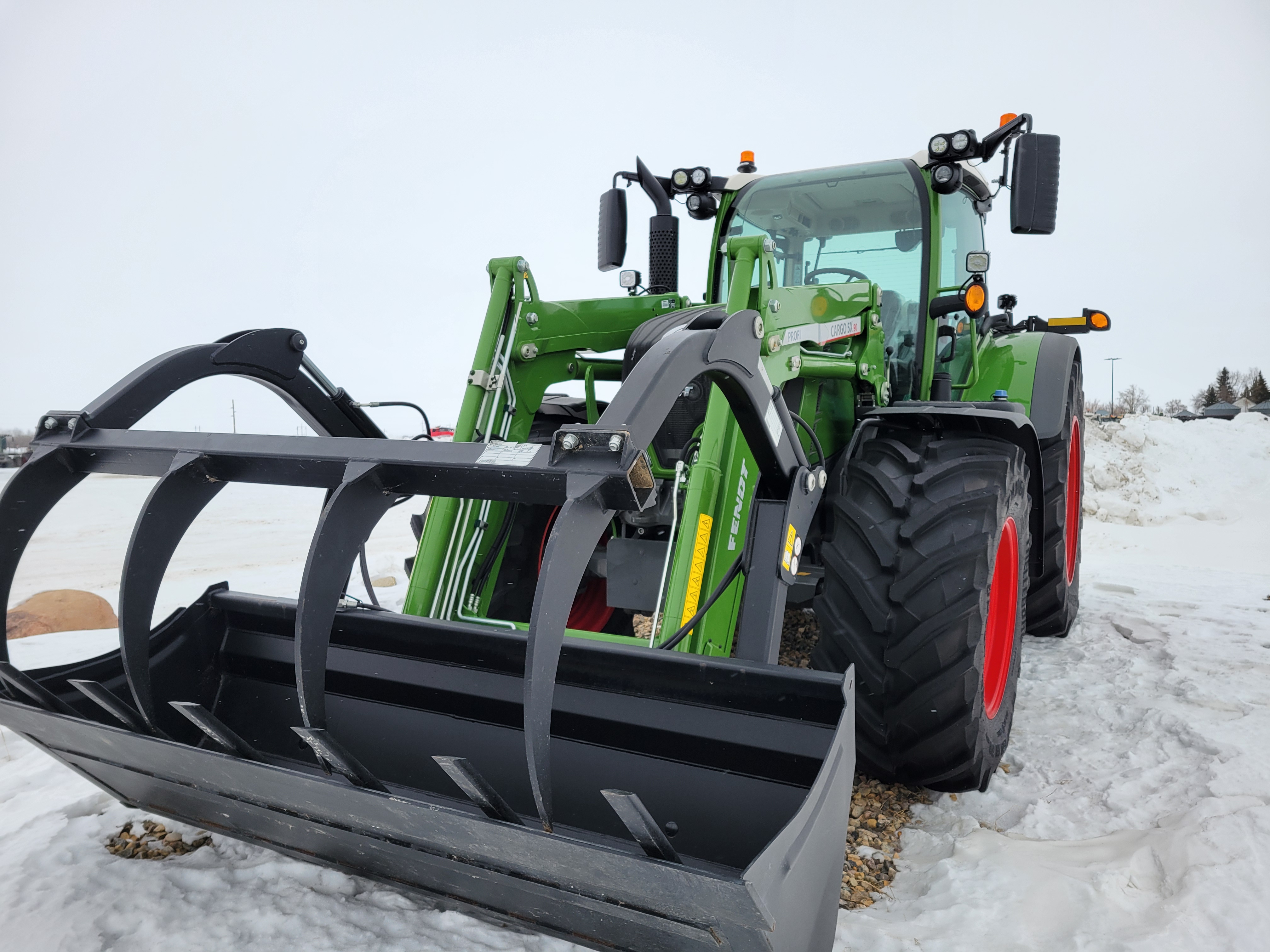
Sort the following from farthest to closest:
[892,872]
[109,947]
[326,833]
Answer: [892,872], [109,947], [326,833]

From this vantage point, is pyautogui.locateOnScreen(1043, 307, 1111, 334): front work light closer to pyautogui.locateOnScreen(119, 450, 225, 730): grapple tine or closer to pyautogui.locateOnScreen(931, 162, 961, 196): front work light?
pyautogui.locateOnScreen(931, 162, 961, 196): front work light

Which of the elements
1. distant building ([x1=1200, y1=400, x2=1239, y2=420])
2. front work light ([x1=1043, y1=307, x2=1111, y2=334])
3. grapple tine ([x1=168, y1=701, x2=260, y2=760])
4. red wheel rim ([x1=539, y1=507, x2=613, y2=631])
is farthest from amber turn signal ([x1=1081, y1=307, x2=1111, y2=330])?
distant building ([x1=1200, y1=400, x2=1239, y2=420])

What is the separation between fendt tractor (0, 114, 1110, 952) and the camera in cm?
153

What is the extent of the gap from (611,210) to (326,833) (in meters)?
2.87

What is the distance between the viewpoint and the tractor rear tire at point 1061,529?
4.33 metres

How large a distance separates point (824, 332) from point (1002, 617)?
1.25 metres

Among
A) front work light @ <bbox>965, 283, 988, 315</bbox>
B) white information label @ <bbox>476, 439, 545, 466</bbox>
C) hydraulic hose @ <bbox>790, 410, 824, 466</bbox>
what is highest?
front work light @ <bbox>965, 283, 988, 315</bbox>

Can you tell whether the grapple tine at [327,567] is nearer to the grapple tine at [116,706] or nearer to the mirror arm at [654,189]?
the grapple tine at [116,706]

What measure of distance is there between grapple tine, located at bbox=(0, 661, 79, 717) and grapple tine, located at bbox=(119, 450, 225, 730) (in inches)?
7.5

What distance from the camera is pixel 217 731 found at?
5.88 ft

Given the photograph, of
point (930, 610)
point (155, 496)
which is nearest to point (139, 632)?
point (155, 496)

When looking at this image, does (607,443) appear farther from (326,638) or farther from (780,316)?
(780,316)

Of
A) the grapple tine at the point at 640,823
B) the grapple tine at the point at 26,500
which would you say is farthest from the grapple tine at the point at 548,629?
the grapple tine at the point at 26,500

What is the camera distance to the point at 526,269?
3068 millimetres
